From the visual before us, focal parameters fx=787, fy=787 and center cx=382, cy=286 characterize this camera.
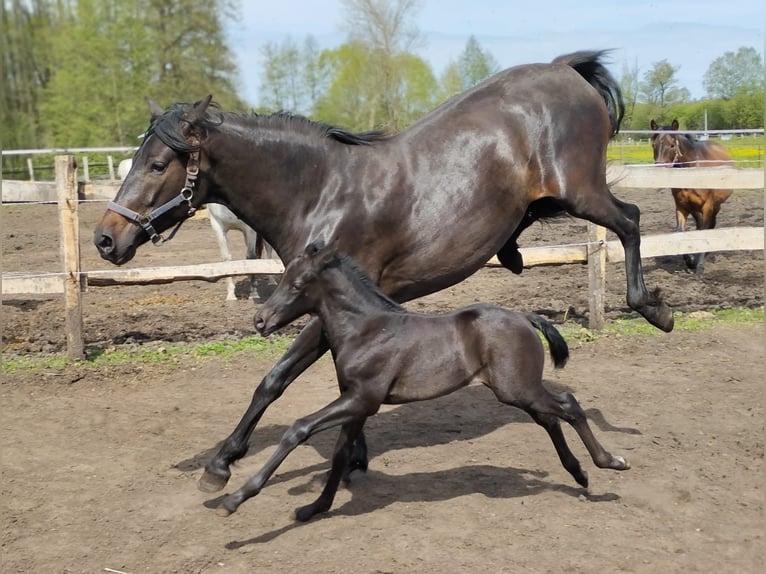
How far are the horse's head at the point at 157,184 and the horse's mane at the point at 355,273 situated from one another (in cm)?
91

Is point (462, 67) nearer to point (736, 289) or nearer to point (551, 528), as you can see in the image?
point (736, 289)

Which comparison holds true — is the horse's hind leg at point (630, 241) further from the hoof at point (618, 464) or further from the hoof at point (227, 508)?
the hoof at point (227, 508)

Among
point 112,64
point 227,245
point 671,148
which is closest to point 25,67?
point 112,64

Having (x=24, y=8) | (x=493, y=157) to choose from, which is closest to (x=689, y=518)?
(x=493, y=157)

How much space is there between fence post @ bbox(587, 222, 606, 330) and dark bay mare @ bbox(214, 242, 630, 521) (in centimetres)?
394

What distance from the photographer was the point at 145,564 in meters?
3.41

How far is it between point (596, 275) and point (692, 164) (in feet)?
18.6

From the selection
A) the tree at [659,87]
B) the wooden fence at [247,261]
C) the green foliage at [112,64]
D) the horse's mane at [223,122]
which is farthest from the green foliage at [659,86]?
the green foliage at [112,64]

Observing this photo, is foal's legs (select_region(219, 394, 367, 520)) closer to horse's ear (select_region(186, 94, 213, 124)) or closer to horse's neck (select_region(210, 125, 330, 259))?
horse's neck (select_region(210, 125, 330, 259))

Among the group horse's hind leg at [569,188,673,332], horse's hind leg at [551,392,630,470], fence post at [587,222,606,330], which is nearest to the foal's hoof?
horse's hind leg at [551,392,630,470]

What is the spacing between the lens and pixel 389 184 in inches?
169

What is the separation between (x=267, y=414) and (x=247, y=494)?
2.07 meters

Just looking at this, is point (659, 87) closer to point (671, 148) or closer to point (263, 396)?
point (671, 148)

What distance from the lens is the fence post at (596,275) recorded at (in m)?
7.63
